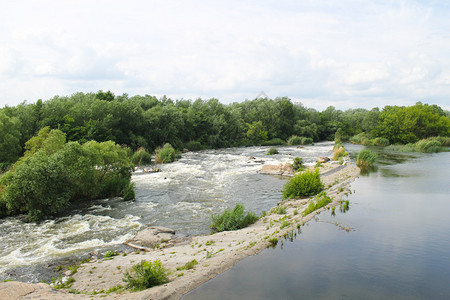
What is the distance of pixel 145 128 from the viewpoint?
5788cm

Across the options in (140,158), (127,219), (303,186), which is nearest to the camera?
(127,219)

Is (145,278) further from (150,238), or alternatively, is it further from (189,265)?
(150,238)

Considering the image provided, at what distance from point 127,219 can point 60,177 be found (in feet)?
16.4

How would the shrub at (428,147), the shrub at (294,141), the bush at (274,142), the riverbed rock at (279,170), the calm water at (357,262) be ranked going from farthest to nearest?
the shrub at (294,141) < the bush at (274,142) < the shrub at (428,147) < the riverbed rock at (279,170) < the calm water at (357,262)

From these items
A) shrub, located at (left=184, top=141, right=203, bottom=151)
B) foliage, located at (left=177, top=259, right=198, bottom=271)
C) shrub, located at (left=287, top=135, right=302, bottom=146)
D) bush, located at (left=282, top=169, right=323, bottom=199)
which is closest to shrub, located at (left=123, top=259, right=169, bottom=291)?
foliage, located at (left=177, top=259, right=198, bottom=271)

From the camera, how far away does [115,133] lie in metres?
51.3

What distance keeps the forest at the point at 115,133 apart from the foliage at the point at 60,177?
5 cm

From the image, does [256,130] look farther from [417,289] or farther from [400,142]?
[417,289]

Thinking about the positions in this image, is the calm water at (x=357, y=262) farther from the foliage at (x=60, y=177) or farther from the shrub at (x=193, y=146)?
the shrub at (x=193, y=146)

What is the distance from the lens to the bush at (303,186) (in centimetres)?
2386

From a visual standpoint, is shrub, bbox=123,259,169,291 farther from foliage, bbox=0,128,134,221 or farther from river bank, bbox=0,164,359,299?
foliage, bbox=0,128,134,221

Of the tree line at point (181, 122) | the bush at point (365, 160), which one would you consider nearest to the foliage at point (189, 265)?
the tree line at point (181, 122)

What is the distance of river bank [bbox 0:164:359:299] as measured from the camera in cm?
993

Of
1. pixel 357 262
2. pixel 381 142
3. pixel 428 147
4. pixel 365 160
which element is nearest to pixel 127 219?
pixel 357 262
